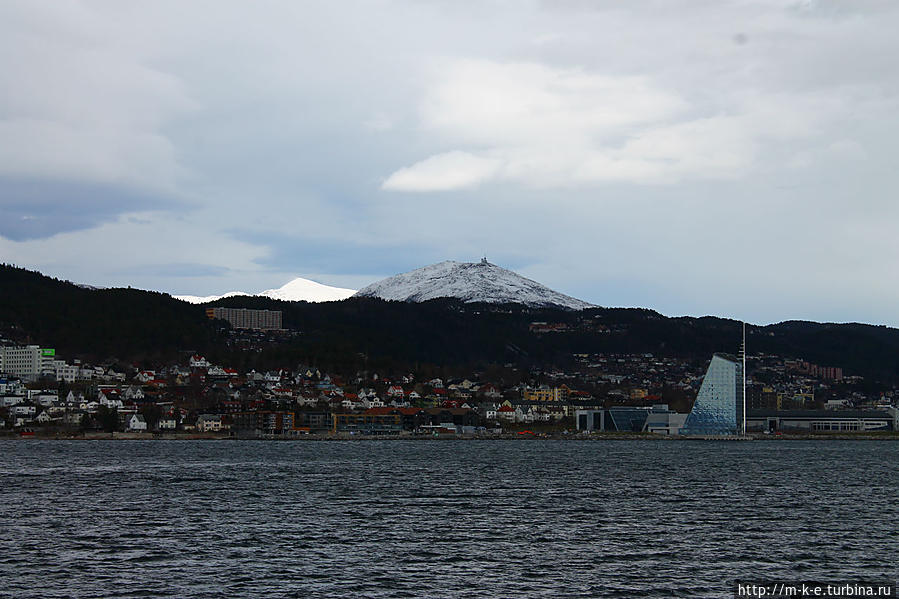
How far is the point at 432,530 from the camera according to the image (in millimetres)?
49719

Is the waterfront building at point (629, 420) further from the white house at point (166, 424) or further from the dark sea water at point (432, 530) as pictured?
the dark sea water at point (432, 530)

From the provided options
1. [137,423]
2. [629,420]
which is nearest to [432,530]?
[137,423]

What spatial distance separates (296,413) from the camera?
7318 inches

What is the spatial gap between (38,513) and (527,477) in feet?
123

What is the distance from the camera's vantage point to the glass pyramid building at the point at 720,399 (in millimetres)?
174875

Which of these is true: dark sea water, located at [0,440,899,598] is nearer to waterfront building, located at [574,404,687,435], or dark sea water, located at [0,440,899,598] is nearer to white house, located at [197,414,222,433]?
white house, located at [197,414,222,433]

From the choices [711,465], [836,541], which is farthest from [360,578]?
[711,465]

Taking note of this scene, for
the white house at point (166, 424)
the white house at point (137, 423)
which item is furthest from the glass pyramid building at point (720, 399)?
the white house at point (137, 423)

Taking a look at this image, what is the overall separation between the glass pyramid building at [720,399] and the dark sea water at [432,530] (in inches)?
3283

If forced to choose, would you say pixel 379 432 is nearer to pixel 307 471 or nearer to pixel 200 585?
pixel 307 471

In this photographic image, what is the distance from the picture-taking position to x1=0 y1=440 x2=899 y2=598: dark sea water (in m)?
37.4

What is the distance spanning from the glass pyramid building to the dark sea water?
83.4m

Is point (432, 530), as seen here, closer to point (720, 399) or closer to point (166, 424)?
point (166, 424)

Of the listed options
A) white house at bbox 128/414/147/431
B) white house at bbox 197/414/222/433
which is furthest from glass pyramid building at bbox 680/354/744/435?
white house at bbox 128/414/147/431
